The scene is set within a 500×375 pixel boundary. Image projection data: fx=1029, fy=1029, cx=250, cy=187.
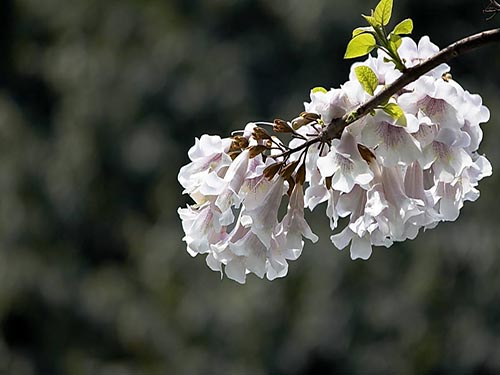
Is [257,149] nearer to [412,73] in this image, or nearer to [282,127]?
[282,127]

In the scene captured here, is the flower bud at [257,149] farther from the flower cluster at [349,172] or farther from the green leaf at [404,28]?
the green leaf at [404,28]

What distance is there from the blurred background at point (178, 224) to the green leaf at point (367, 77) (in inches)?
136

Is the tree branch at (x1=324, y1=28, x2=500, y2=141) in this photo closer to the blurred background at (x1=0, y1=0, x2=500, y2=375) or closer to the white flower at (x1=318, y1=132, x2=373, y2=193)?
the white flower at (x1=318, y1=132, x2=373, y2=193)

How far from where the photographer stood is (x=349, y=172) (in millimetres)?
734

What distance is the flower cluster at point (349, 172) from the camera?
2.42ft

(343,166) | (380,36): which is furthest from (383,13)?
(343,166)

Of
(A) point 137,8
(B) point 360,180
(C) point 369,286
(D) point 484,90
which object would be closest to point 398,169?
(B) point 360,180

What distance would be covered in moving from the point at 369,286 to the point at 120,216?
56.3 inches

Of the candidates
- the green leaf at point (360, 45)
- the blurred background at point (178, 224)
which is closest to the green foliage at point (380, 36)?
the green leaf at point (360, 45)

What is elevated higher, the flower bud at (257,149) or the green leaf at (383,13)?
the green leaf at (383,13)

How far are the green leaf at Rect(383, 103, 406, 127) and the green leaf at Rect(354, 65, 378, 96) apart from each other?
0.02 meters

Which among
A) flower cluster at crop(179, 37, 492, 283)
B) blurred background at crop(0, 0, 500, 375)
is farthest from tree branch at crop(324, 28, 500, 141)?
blurred background at crop(0, 0, 500, 375)

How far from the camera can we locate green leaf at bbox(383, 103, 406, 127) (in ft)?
2.37

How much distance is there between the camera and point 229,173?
0.78m
